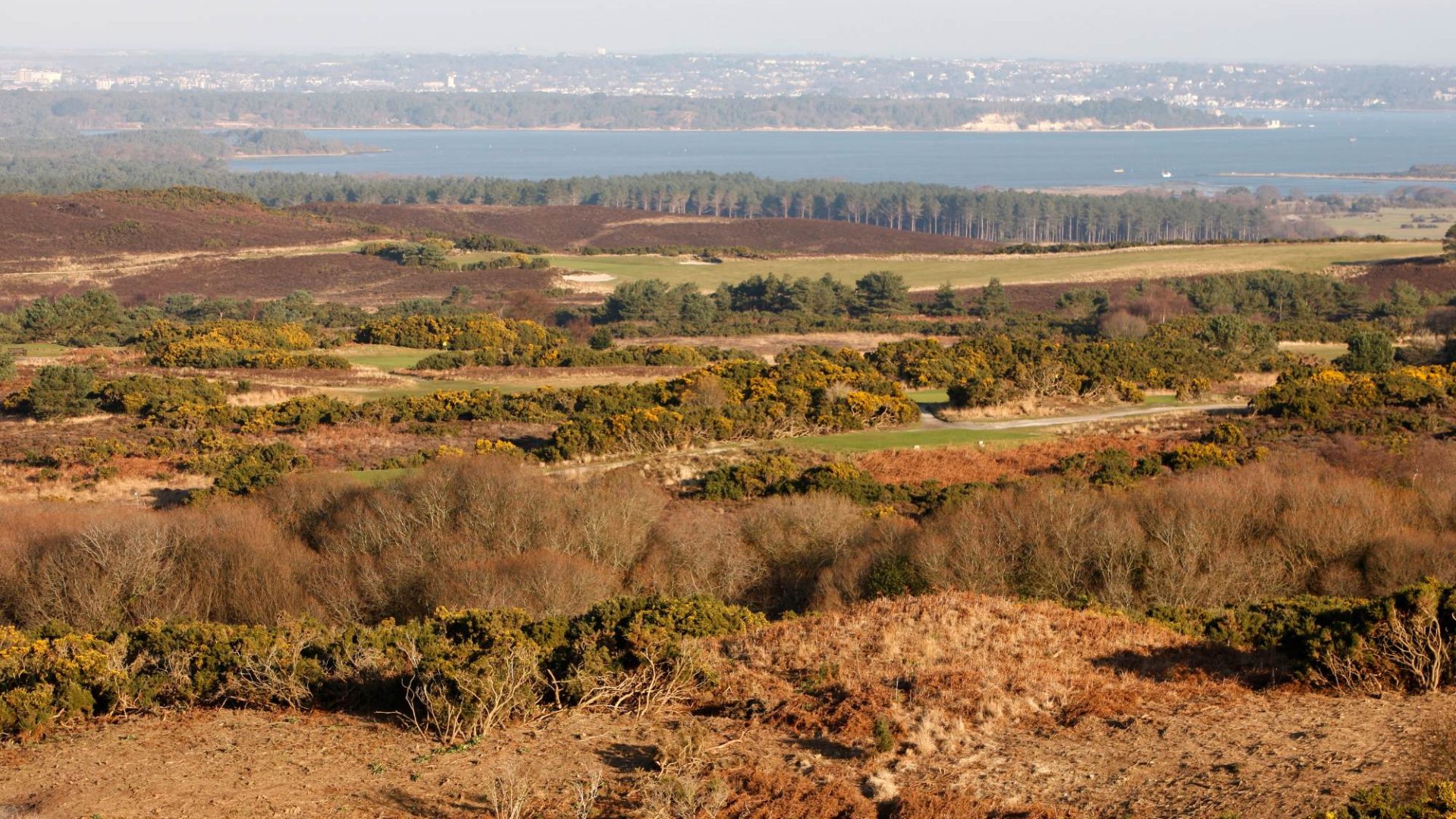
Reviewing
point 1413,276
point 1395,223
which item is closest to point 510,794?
point 1413,276

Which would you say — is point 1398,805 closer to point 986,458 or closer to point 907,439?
point 986,458

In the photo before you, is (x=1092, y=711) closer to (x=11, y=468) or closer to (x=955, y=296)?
(x=11, y=468)

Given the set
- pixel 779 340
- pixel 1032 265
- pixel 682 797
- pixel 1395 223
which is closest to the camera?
pixel 682 797

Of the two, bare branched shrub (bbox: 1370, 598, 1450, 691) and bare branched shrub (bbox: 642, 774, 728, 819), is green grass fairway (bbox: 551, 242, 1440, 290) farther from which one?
bare branched shrub (bbox: 642, 774, 728, 819)

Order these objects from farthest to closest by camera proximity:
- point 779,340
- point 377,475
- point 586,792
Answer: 1. point 779,340
2. point 377,475
3. point 586,792

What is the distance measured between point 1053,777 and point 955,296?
5744 centimetres

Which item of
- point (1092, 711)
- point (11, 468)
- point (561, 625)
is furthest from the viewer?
point (11, 468)

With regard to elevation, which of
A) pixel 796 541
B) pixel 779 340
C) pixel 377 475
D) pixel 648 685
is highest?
pixel 648 685

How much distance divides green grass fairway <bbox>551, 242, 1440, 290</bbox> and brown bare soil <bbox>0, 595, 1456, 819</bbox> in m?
61.5

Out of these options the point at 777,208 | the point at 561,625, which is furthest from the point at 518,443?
the point at 777,208

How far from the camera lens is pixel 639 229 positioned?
107500 millimetres

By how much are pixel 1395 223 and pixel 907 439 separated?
116m

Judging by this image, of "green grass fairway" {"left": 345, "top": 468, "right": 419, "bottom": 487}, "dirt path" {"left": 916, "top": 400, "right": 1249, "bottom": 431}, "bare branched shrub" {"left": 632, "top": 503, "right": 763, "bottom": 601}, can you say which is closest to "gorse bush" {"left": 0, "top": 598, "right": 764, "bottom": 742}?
"bare branched shrub" {"left": 632, "top": 503, "right": 763, "bottom": 601}

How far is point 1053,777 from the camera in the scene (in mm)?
9531
